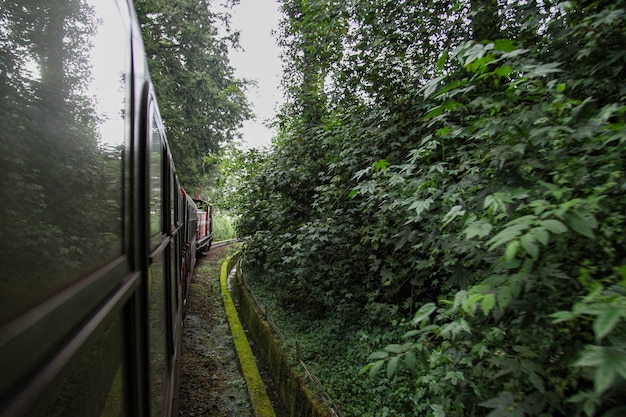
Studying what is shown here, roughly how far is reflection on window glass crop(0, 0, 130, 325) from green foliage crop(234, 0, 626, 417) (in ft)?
4.48

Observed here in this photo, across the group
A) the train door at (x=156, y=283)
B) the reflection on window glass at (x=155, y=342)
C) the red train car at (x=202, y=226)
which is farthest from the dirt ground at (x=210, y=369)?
the red train car at (x=202, y=226)

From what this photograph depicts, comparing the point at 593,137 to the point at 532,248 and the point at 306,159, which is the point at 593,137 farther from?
the point at 306,159

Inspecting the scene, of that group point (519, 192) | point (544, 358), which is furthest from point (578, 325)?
point (519, 192)

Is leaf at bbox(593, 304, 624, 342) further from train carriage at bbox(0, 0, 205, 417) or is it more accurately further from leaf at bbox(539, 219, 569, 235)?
train carriage at bbox(0, 0, 205, 417)

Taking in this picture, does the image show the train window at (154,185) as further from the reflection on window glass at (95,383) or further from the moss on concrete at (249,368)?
the moss on concrete at (249,368)

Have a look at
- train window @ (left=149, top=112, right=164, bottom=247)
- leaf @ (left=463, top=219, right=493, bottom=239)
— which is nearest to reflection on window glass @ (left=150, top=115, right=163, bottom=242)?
train window @ (left=149, top=112, right=164, bottom=247)

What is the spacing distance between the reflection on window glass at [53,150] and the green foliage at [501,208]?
1365 millimetres

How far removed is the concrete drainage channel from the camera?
3.60 meters

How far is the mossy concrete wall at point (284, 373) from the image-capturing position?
3.60 m

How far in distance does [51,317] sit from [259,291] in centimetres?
786

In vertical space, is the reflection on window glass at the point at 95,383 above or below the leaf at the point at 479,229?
below

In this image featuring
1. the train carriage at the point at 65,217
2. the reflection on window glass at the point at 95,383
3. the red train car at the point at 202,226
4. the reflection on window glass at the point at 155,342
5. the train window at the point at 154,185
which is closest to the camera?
the train carriage at the point at 65,217

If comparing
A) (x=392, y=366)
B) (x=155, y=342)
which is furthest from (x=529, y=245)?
(x=155, y=342)

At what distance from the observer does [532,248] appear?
1.30 metres
